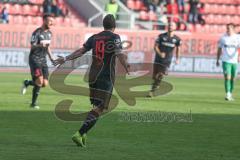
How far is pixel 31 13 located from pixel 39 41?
73.2ft

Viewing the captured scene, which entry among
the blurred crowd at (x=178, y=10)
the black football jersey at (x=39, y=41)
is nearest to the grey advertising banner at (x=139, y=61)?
the blurred crowd at (x=178, y=10)

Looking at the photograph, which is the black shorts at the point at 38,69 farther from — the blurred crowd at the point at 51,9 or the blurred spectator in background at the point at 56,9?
the blurred spectator in background at the point at 56,9

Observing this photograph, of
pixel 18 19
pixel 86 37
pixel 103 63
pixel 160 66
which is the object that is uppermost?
pixel 103 63

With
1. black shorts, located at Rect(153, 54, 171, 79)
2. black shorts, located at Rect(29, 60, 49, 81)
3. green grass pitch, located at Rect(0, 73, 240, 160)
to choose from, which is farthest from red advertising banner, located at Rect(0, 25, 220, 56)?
black shorts, located at Rect(29, 60, 49, 81)

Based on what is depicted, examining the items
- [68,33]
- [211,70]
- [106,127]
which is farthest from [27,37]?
[106,127]

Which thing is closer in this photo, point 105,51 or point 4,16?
point 105,51

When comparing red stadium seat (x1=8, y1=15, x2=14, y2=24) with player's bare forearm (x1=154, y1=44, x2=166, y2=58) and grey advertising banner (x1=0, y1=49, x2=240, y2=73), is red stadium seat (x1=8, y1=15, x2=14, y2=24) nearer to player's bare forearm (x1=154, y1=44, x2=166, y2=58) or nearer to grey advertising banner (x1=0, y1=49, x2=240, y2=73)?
grey advertising banner (x1=0, y1=49, x2=240, y2=73)

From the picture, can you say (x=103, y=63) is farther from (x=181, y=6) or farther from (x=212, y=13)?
(x=212, y=13)

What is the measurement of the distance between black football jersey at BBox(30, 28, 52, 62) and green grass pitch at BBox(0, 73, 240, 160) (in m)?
1.18

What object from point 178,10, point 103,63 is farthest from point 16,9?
point 103,63

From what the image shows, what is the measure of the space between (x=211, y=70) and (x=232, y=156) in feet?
87.6

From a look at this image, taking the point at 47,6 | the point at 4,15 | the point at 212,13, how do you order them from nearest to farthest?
the point at 4,15 → the point at 47,6 → the point at 212,13

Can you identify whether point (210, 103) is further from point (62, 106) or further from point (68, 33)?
point (68, 33)

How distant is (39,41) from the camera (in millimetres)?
17781
